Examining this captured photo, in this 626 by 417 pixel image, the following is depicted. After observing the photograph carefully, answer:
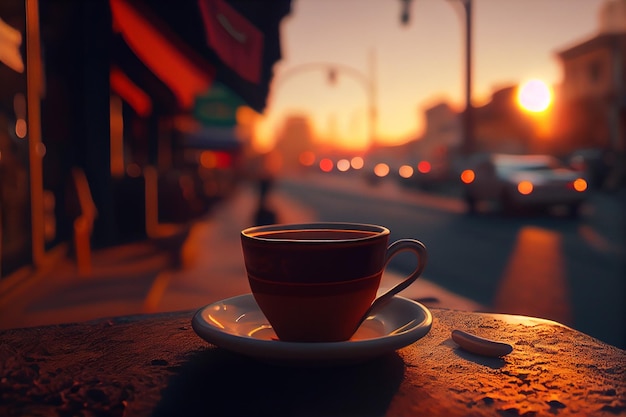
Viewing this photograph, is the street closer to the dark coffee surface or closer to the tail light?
the tail light

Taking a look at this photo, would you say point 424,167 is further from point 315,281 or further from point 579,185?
point 315,281

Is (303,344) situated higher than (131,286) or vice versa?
(303,344)

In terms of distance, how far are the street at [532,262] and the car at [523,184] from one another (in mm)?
477

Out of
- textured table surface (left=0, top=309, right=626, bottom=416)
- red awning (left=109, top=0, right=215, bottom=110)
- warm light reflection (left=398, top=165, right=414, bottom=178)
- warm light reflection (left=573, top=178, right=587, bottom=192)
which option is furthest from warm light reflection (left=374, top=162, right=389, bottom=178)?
textured table surface (left=0, top=309, right=626, bottom=416)

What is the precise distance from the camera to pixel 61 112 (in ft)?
28.0

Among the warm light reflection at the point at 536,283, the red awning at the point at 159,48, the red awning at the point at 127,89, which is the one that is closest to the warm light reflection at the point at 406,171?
the warm light reflection at the point at 536,283

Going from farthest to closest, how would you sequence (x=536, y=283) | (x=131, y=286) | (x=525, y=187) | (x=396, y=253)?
1. (x=525, y=187)
2. (x=536, y=283)
3. (x=131, y=286)
4. (x=396, y=253)

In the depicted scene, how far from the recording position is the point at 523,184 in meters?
14.9

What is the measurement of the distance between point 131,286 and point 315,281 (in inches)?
203

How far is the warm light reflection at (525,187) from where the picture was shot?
48.4 feet

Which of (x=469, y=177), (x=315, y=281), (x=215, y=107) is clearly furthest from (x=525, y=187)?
(x=315, y=281)

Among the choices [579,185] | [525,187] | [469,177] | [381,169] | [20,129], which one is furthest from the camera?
[381,169]

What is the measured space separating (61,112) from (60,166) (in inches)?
30.3

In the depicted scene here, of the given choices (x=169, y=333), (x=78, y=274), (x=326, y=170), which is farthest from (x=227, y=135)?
(x=326, y=170)
